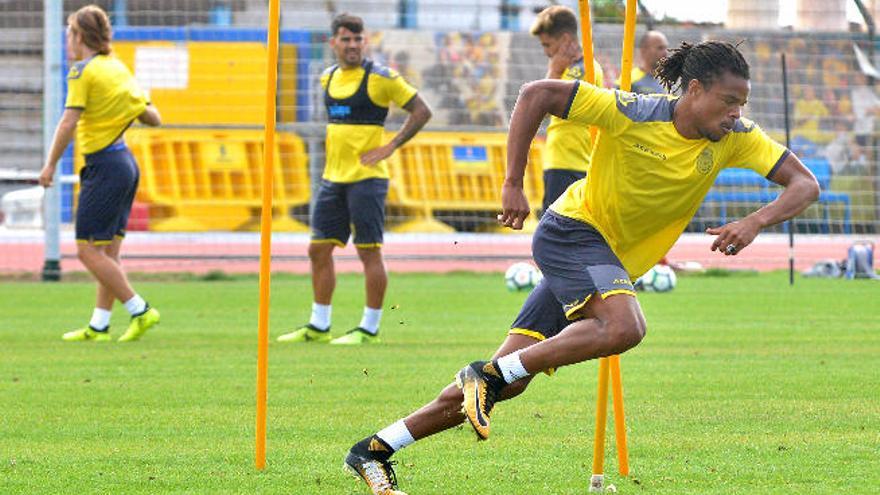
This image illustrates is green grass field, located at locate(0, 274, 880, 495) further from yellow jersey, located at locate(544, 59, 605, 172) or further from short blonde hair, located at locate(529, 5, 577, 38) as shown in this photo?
short blonde hair, located at locate(529, 5, 577, 38)

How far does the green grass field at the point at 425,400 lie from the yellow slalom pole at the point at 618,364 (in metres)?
0.11

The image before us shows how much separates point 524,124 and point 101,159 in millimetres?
7020

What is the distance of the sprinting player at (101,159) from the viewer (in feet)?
40.2

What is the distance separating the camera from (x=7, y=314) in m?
14.6

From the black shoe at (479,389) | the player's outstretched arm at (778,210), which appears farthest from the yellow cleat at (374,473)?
the player's outstretched arm at (778,210)

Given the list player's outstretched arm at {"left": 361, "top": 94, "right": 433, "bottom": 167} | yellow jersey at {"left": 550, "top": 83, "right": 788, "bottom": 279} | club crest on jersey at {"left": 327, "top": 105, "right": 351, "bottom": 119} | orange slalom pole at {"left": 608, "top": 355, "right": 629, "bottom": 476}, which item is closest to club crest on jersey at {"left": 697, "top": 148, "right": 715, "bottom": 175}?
yellow jersey at {"left": 550, "top": 83, "right": 788, "bottom": 279}

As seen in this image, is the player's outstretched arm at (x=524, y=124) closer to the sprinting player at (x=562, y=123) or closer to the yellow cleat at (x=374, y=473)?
the yellow cleat at (x=374, y=473)

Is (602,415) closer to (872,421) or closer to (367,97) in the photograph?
(872,421)

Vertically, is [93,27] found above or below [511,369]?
above

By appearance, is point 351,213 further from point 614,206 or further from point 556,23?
point 614,206

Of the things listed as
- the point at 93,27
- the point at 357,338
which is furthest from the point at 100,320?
the point at 93,27

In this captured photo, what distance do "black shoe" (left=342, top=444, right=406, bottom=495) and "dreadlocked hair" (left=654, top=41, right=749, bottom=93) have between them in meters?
1.60

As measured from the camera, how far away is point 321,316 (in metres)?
12.4

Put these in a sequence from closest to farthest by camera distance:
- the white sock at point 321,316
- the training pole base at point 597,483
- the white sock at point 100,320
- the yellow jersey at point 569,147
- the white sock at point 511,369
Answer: the white sock at point 511,369 < the training pole base at point 597,483 < the yellow jersey at point 569,147 < the white sock at point 321,316 < the white sock at point 100,320
